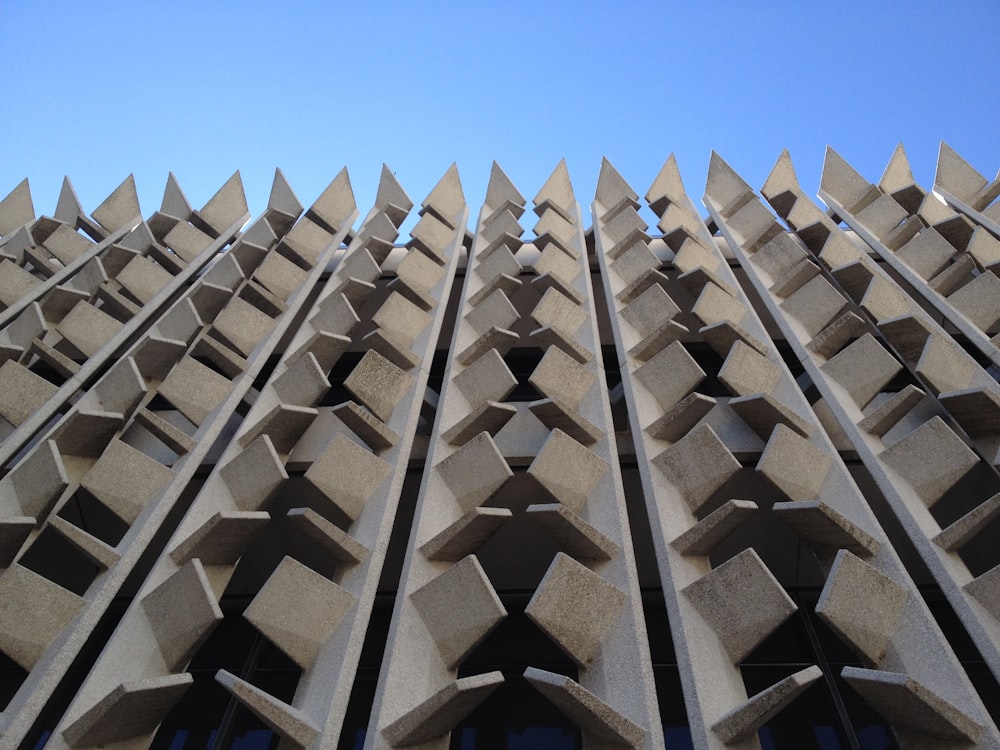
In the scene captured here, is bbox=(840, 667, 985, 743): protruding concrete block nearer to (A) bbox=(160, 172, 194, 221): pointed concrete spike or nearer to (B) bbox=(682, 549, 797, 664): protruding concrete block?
(B) bbox=(682, 549, 797, 664): protruding concrete block

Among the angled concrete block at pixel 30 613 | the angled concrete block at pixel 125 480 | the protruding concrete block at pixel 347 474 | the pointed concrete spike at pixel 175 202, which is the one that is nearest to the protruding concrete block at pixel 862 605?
the protruding concrete block at pixel 347 474

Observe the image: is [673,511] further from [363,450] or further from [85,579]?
[85,579]

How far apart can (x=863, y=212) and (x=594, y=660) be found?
359 inches

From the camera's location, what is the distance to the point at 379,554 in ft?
18.6

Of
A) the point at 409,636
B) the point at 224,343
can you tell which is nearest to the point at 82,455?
the point at 224,343

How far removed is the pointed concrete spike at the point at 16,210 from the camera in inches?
495

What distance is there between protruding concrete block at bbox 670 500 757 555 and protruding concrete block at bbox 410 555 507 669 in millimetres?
1275

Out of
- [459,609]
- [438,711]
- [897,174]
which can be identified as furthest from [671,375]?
[897,174]

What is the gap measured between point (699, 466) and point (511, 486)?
107 inches

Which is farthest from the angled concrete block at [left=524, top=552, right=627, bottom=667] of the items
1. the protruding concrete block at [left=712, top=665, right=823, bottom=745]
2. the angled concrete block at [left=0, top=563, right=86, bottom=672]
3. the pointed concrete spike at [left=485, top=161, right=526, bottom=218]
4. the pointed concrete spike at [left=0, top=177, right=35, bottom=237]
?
the pointed concrete spike at [left=0, top=177, right=35, bottom=237]

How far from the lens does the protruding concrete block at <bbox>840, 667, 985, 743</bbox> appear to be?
3.97m

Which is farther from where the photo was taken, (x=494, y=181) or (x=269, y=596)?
(x=494, y=181)

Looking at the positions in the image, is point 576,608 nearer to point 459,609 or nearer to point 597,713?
point 459,609

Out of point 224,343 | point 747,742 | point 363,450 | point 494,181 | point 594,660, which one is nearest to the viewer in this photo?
point 747,742
